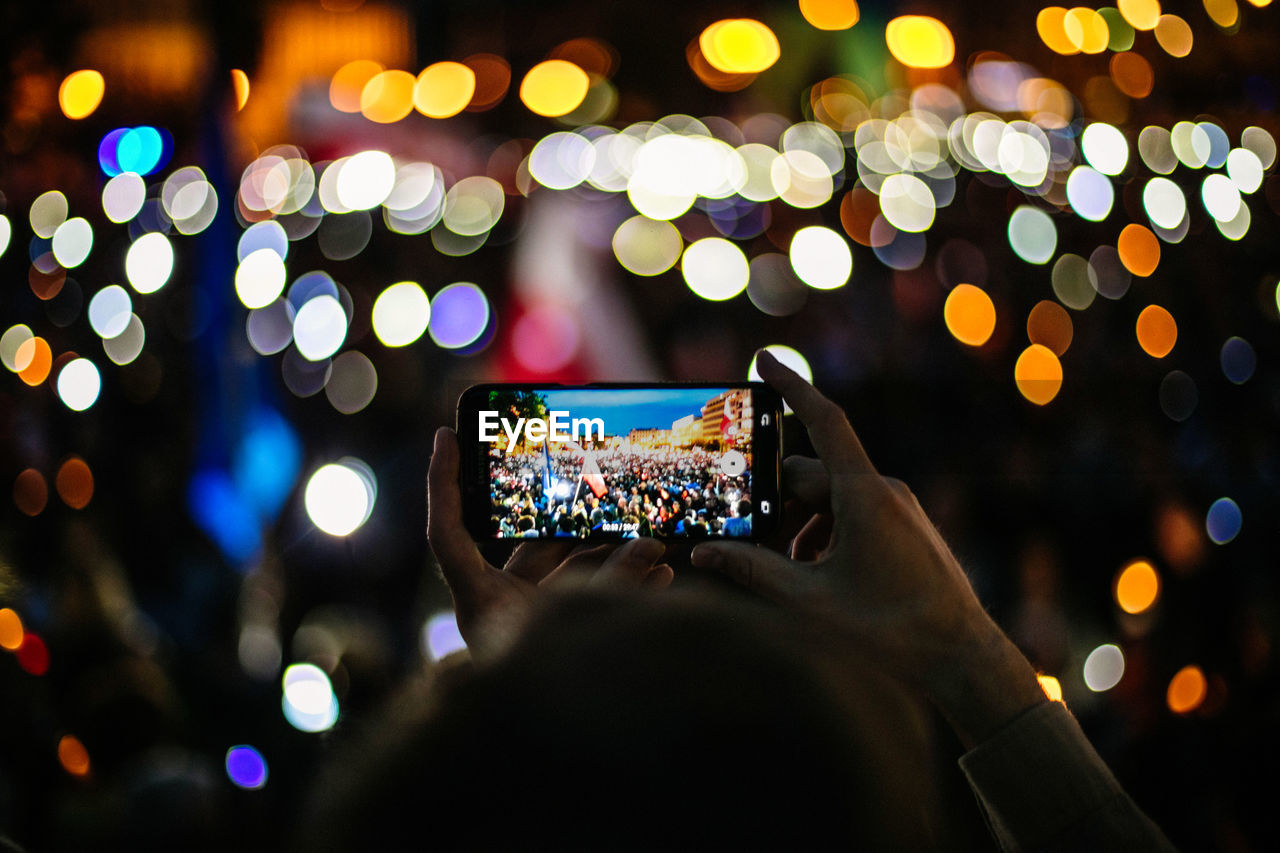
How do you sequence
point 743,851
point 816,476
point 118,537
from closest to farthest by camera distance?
point 743,851, point 816,476, point 118,537

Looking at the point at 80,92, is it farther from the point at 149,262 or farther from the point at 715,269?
the point at 715,269

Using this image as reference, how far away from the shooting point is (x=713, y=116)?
212 cm

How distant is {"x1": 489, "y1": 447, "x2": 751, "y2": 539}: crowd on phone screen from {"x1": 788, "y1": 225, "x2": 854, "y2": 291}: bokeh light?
4.94 feet

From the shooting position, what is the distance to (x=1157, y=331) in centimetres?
188

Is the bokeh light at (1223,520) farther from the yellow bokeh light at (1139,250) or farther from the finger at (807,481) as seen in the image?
the finger at (807,481)

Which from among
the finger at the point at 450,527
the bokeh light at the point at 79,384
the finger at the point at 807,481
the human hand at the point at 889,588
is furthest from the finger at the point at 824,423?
the bokeh light at the point at 79,384

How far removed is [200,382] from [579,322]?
3.20ft

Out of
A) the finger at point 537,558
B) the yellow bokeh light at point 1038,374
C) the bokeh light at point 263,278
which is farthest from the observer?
the bokeh light at point 263,278

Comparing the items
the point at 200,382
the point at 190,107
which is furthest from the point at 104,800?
the point at 190,107

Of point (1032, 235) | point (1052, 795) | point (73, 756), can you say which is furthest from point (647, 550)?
point (1032, 235)

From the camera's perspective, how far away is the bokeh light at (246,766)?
1233mm

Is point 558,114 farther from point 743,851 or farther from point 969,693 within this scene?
point 743,851

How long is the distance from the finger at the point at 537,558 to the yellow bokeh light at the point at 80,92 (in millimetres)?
1489

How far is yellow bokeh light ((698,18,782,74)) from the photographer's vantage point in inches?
70.9
